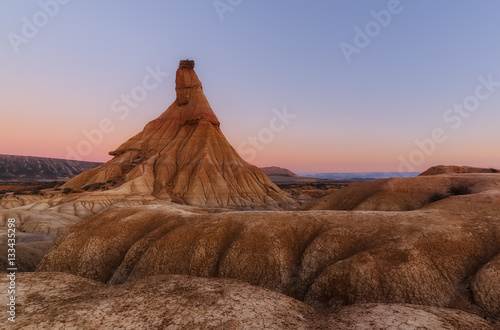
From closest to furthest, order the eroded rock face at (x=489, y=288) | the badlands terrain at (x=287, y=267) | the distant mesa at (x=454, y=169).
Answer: the badlands terrain at (x=287, y=267)
the eroded rock face at (x=489, y=288)
the distant mesa at (x=454, y=169)

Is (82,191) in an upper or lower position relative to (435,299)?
upper

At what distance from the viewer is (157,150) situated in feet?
255

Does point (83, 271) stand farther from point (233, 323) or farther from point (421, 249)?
point (421, 249)

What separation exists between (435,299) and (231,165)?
66909mm

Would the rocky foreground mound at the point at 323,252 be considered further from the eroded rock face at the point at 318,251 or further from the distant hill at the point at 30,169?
the distant hill at the point at 30,169

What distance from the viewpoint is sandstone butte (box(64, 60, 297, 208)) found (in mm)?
65312

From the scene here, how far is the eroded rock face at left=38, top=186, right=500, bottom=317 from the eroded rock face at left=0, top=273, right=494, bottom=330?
281 centimetres

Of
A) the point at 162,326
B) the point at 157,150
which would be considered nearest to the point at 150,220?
the point at 162,326

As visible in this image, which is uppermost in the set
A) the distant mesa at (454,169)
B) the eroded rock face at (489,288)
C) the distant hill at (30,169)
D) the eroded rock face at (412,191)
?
the distant hill at (30,169)

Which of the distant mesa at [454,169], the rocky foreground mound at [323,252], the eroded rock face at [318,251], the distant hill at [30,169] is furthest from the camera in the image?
the distant hill at [30,169]

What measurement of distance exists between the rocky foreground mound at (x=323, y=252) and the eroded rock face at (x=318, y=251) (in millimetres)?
49

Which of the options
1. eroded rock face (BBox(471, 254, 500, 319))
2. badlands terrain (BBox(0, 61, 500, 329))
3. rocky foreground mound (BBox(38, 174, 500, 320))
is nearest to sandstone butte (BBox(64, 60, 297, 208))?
badlands terrain (BBox(0, 61, 500, 329))

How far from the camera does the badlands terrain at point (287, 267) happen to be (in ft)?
26.6

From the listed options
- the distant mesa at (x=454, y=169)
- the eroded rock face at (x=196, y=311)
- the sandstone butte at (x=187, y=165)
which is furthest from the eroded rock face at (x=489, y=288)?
the sandstone butte at (x=187, y=165)
